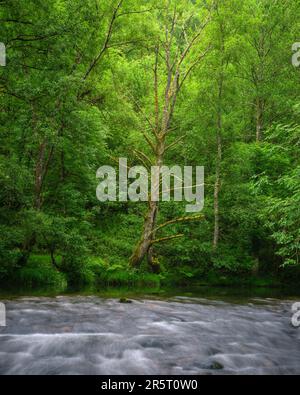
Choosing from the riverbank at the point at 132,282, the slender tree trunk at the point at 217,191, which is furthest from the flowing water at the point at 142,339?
the slender tree trunk at the point at 217,191

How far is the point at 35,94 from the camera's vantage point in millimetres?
9359

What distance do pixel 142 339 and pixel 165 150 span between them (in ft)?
38.3

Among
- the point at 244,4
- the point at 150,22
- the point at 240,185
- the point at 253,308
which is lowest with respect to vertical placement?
the point at 253,308

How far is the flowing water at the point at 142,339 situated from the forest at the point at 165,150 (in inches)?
129

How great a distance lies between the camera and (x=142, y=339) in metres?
6.47

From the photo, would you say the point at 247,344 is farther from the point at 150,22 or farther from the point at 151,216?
the point at 150,22

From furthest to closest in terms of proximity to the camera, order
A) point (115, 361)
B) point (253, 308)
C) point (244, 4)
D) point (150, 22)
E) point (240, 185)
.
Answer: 1. point (244, 4)
2. point (240, 185)
3. point (150, 22)
4. point (253, 308)
5. point (115, 361)

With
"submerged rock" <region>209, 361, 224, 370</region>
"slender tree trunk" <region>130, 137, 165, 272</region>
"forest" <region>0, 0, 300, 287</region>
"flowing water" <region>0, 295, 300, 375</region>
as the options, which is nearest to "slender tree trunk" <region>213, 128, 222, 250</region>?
"forest" <region>0, 0, 300, 287</region>

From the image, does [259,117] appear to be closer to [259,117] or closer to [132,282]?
[259,117]

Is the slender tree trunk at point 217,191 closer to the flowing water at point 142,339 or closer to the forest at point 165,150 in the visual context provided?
the forest at point 165,150

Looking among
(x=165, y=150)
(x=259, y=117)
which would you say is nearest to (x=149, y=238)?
(x=165, y=150)

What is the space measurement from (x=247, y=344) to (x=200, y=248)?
10017mm
